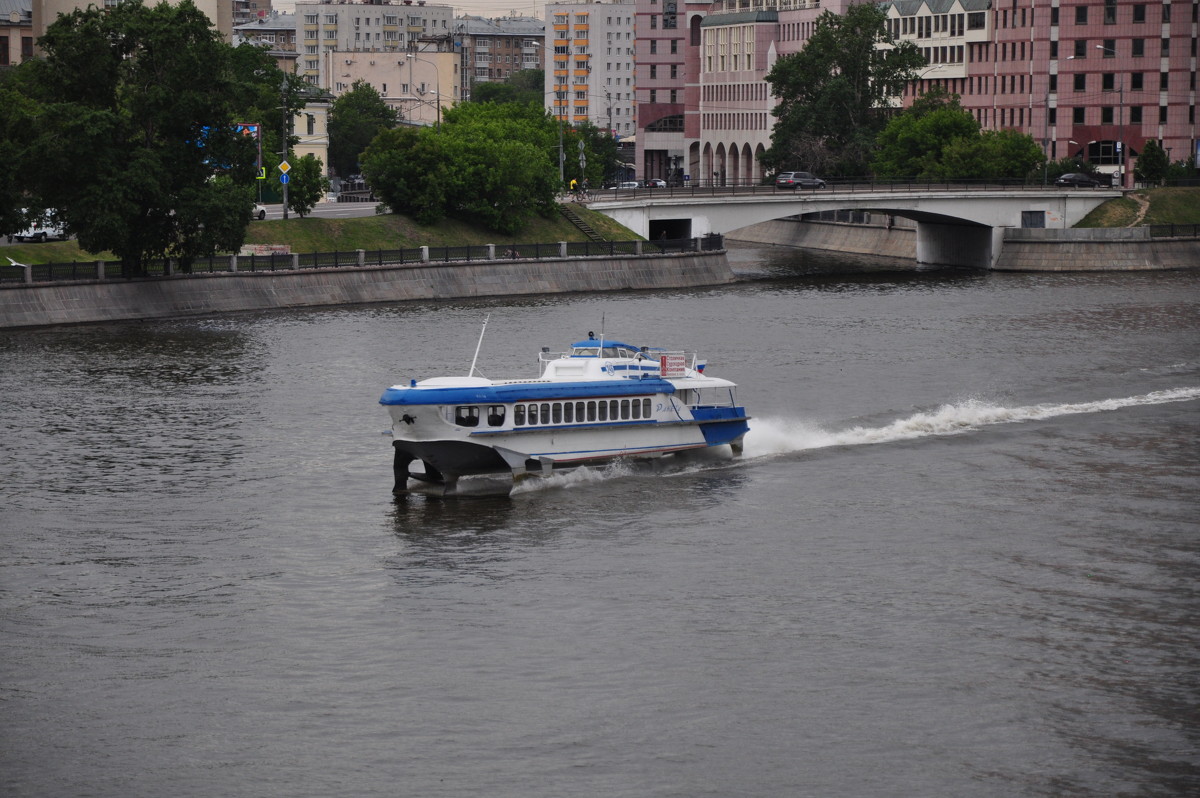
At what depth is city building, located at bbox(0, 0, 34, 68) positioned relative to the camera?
6860 inches

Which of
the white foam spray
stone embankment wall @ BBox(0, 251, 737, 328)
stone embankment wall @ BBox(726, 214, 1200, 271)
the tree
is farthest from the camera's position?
the tree

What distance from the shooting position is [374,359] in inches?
3231

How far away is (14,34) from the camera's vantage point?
175000 mm

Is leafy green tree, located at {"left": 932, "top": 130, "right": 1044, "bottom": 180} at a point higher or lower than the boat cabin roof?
higher

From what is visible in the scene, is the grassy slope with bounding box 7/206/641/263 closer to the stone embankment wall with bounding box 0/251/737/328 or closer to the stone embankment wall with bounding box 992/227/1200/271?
the stone embankment wall with bounding box 0/251/737/328

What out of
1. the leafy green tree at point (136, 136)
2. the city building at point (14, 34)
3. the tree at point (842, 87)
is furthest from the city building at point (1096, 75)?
the city building at point (14, 34)

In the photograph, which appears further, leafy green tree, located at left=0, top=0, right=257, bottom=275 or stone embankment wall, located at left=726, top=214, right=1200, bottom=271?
stone embankment wall, located at left=726, top=214, right=1200, bottom=271

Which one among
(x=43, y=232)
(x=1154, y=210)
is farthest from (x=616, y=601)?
(x=1154, y=210)

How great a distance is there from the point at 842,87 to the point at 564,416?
125041 mm

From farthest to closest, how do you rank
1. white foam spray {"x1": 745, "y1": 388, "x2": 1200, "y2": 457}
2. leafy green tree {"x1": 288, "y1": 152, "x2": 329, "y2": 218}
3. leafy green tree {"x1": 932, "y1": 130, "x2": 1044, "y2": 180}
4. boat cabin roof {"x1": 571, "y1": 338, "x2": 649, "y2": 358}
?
1. leafy green tree {"x1": 932, "y1": 130, "x2": 1044, "y2": 180}
2. leafy green tree {"x1": 288, "y1": 152, "x2": 329, "y2": 218}
3. white foam spray {"x1": 745, "y1": 388, "x2": 1200, "y2": 457}
4. boat cabin roof {"x1": 571, "y1": 338, "x2": 649, "y2": 358}

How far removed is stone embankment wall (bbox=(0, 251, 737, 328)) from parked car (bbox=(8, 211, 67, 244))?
6.93m

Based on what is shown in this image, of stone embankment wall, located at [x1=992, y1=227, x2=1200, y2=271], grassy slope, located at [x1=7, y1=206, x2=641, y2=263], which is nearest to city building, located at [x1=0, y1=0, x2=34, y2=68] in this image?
grassy slope, located at [x1=7, y1=206, x2=641, y2=263]

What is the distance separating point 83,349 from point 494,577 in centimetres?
4543

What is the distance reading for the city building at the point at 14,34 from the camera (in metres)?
174
